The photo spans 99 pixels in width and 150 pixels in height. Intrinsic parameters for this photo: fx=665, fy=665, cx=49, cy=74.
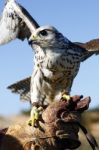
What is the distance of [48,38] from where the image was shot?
22.7 feet

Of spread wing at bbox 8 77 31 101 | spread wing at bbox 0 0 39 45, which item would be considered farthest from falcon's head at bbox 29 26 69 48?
spread wing at bbox 0 0 39 45

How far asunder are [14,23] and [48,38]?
82.3 inches

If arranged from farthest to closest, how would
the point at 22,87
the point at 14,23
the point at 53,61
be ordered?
the point at 14,23 < the point at 22,87 < the point at 53,61

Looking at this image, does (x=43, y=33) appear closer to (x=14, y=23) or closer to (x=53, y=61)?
(x=53, y=61)

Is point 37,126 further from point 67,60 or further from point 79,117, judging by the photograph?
point 67,60

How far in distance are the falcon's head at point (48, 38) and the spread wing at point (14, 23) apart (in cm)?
143

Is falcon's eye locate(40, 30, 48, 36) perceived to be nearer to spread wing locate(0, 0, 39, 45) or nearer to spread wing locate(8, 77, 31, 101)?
spread wing locate(8, 77, 31, 101)

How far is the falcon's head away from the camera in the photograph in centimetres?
669

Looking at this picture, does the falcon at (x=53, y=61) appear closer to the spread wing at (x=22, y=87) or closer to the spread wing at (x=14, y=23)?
the spread wing at (x=22, y=87)

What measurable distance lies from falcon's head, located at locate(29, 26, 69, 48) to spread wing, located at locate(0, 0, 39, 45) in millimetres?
1427

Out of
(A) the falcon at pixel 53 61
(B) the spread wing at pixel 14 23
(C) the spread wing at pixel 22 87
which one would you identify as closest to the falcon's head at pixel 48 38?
(A) the falcon at pixel 53 61

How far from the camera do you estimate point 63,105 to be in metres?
4.34

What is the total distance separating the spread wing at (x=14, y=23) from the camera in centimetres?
862

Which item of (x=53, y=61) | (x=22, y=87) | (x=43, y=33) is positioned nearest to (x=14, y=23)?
(x=22, y=87)
